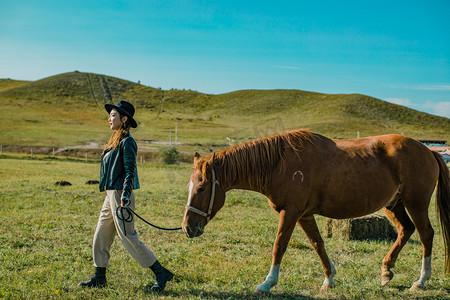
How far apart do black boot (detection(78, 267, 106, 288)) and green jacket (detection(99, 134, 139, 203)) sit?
1098 mm

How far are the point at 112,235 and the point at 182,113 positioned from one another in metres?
79.5

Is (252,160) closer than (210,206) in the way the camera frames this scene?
No

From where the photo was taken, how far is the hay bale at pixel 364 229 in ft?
31.2

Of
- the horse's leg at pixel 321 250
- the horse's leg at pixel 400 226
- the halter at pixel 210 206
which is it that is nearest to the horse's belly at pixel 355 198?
the horse's leg at pixel 321 250

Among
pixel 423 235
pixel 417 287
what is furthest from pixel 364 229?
pixel 417 287

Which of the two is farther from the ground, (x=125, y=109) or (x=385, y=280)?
(x=125, y=109)

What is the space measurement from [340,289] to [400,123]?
73.9 m

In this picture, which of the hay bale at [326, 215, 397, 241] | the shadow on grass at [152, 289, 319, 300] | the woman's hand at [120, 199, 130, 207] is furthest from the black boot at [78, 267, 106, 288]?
the hay bale at [326, 215, 397, 241]

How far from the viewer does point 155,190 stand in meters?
18.2

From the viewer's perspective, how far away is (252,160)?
573 cm

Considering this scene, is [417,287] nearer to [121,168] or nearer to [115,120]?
[121,168]

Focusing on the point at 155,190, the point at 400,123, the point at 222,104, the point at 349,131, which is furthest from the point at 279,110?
the point at 155,190

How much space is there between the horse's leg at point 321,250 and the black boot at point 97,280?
108 inches

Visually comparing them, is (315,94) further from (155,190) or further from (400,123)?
(155,190)
